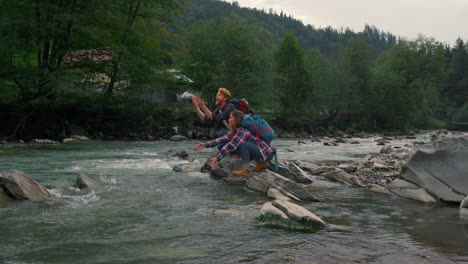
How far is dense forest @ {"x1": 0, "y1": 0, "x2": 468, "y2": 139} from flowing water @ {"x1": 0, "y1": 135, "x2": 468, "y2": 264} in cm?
1796

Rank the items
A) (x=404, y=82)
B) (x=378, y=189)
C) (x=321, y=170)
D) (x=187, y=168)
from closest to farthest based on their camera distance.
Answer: (x=378, y=189)
(x=321, y=170)
(x=187, y=168)
(x=404, y=82)

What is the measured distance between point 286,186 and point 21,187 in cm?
508

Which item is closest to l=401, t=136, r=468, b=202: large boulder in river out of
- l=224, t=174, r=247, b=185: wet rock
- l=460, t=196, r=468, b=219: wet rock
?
l=460, t=196, r=468, b=219: wet rock

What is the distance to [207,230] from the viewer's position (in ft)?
18.1

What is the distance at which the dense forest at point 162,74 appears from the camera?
2422 cm

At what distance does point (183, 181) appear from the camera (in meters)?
9.93

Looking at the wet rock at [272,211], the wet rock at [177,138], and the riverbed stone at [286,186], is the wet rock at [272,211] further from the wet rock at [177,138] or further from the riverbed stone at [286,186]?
the wet rock at [177,138]

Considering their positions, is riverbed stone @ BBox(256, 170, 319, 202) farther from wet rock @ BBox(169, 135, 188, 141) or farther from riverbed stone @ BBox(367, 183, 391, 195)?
wet rock @ BBox(169, 135, 188, 141)

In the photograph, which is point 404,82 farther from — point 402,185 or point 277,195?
point 277,195

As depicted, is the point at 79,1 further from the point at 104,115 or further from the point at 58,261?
the point at 58,261

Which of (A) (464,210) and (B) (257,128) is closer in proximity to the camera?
(A) (464,210)

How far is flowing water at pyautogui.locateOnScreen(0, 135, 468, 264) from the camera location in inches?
174

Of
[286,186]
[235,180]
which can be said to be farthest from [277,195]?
[235,180]

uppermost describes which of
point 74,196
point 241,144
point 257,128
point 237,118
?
point 237,118
